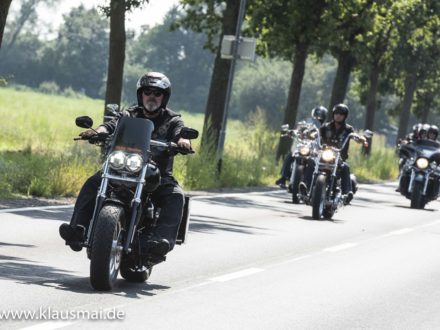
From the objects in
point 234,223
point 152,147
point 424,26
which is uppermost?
point 424,26

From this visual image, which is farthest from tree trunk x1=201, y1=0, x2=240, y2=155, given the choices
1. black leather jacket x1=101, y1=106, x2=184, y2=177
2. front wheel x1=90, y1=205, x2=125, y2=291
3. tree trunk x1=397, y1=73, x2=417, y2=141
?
tree trunk x1=397, y1=73, x2=417, y2=141

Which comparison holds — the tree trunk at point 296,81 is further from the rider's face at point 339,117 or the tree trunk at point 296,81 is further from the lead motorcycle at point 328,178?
the lead motorcycle at point 328,178

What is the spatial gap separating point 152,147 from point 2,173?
8.84 metres

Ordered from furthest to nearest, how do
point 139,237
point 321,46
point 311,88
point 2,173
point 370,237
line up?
point 311,88 < point 321,46 < point 2,173 < point 370,237 < point 139,237

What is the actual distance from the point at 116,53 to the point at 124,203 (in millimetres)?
14550

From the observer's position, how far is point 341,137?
19.5 metres

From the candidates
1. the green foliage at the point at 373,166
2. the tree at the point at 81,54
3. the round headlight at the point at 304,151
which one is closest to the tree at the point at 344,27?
the green foliage at the point at 373,166

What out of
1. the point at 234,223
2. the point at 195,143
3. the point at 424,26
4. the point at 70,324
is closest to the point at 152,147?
the point at 70,324

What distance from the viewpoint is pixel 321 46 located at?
36875 mm

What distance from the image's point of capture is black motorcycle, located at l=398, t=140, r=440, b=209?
24.6 m

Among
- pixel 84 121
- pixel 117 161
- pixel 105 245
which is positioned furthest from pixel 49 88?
pixel 105 245

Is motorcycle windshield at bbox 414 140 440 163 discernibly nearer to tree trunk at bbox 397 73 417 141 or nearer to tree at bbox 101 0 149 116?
tree at bbox 101 0 149 116

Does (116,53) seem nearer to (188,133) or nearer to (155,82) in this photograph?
(155,82)

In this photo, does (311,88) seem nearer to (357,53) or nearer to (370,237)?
(357,53)
